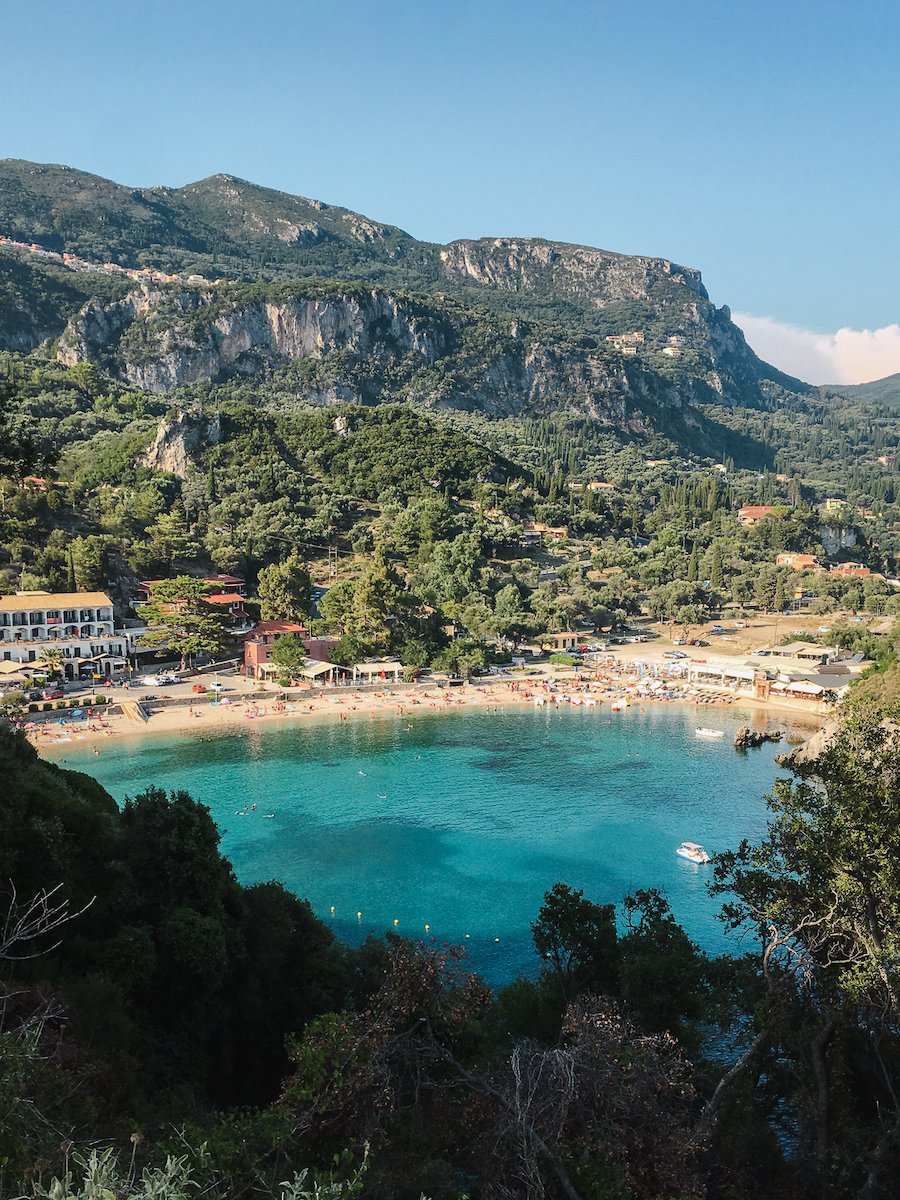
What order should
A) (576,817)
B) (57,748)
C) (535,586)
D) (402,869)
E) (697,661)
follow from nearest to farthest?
(402,869)
(576,817)
(57,748)
(697,661)
(535,586)

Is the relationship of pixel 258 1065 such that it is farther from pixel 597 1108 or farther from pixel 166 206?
pixel 166 206

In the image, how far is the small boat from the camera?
22.4 metres

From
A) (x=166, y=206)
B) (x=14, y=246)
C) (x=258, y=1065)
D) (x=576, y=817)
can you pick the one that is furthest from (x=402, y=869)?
(x=166, y=206)

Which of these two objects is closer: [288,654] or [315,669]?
[288,654]

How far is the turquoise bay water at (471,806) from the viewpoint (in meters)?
20.1

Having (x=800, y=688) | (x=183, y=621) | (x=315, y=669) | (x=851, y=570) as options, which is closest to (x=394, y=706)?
(x=315, y=669)

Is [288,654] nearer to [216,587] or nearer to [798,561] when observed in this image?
[216,587]

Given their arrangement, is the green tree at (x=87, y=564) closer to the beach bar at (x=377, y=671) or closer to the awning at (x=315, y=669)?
the awning at (x=315, y=669)

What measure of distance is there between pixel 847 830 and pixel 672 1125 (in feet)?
10.4

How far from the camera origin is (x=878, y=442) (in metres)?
172

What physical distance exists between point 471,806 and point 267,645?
19.6 meters

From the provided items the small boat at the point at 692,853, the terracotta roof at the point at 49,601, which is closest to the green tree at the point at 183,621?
the terracotta roof at the point at 49,601

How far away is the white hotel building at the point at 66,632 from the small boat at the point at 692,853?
29.1m

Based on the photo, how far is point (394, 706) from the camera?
3888 centimetres
